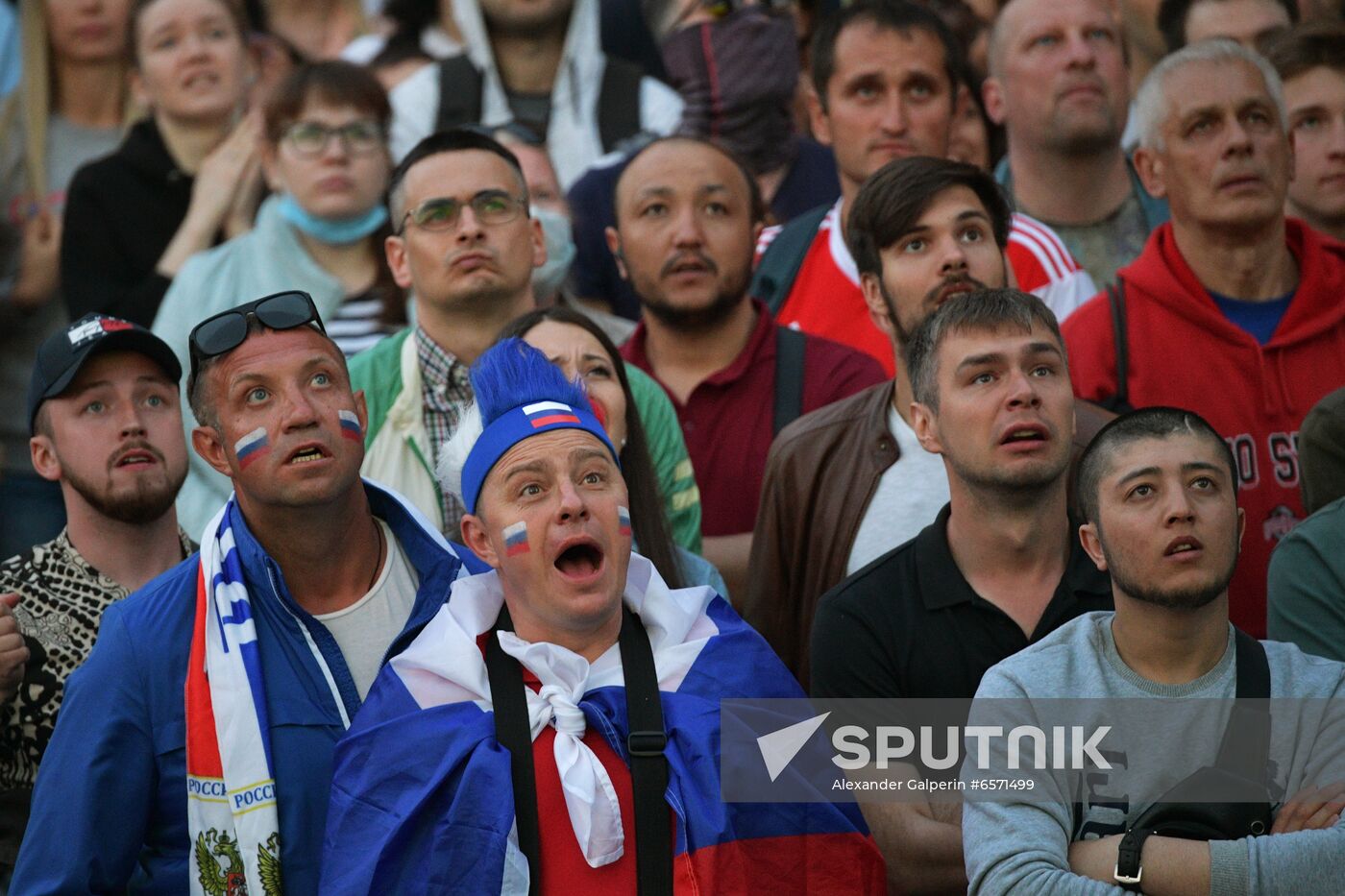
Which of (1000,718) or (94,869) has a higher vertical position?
(1000,718)

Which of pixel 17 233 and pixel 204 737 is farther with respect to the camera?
pixel 17 233

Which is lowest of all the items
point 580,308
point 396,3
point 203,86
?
point 580,308

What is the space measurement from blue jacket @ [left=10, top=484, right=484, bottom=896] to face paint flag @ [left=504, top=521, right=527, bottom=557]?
0.32m

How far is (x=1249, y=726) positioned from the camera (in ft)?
13.7

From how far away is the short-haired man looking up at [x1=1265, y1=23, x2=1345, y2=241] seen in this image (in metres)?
6.84

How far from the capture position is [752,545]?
18.2ft

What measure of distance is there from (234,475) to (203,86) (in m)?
3.46

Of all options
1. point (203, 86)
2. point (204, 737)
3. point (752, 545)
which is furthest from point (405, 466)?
point (203, 86)

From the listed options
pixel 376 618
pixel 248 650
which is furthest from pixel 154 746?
pixel 376 618

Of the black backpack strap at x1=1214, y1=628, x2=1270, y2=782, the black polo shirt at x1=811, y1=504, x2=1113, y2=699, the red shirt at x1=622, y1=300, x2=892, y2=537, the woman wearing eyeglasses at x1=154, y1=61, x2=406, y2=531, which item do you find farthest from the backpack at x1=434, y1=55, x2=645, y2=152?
the black backpack strap at x1=1214, y1=628, x2=1270, y2=782

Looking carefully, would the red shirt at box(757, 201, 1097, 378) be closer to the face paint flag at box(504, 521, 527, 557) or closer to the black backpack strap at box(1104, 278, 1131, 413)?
the black backpack strap at box(1104, 278, 1131, 413)

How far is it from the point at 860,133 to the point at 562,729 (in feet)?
10.9

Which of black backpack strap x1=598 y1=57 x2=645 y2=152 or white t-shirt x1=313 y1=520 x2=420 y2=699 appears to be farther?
black backpack strap x1=598 y1=57 x2=645 y2=152

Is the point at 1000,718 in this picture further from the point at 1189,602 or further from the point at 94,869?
the point at 94,869
